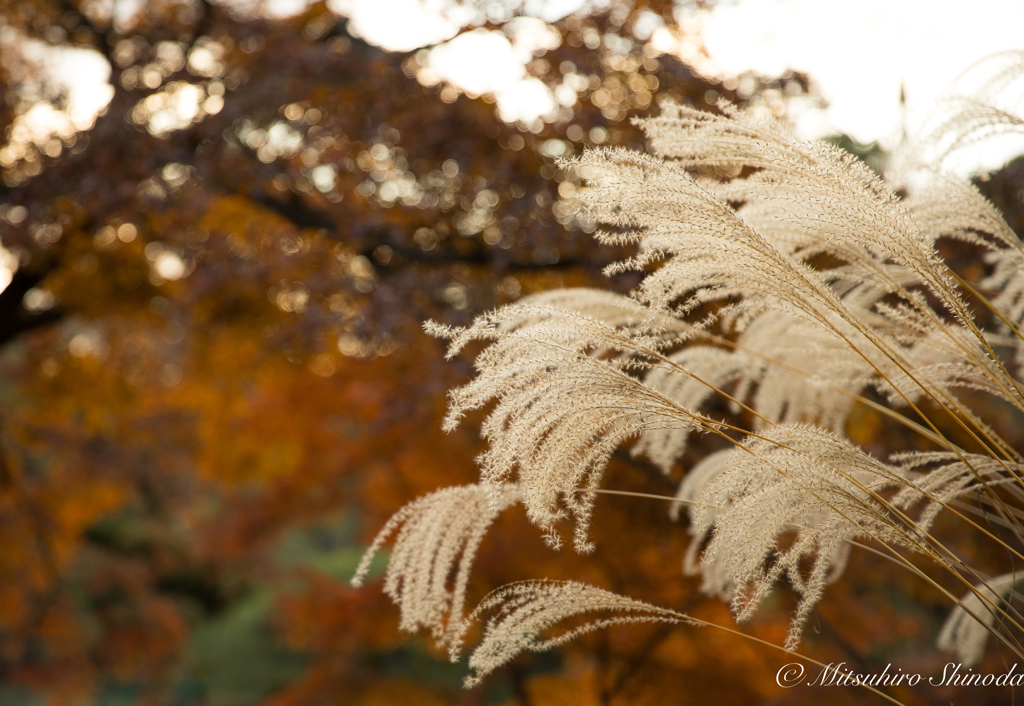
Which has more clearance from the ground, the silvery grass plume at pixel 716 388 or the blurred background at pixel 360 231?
the silvery grass plume at pixel 716 388

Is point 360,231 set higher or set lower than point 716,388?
lower

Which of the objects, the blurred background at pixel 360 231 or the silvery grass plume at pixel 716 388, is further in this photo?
the blurred background at pixel 360 231

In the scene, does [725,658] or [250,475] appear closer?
[725,658]

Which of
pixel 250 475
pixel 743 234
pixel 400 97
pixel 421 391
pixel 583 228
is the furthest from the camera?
pixel 250 475

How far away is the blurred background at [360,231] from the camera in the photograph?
145 inches

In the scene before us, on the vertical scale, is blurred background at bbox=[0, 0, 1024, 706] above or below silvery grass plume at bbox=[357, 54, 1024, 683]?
below

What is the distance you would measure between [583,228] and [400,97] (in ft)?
4.59

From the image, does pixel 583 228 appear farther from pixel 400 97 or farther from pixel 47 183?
pixel 47 183

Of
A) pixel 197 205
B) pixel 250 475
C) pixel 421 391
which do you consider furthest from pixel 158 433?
pixel 421 391

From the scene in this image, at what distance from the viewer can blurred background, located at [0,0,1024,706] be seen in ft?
12.1

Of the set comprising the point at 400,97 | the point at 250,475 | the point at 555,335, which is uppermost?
the point at 555,335

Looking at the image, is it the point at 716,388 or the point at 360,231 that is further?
the point at 360,231

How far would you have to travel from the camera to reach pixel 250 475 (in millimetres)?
6570

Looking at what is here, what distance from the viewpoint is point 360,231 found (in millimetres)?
3844
